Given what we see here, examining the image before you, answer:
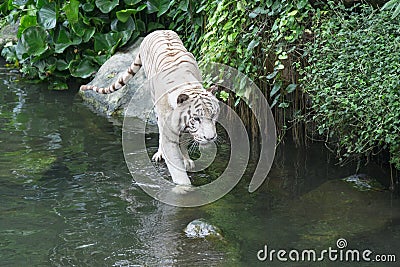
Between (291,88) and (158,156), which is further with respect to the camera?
(158,156)

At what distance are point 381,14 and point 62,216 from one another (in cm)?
281

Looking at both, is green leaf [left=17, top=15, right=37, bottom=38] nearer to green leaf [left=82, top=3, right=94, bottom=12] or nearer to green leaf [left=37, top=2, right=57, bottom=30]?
green leaf [left=37, top=2, right=57, bottom=30]

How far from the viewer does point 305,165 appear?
19.2 ft

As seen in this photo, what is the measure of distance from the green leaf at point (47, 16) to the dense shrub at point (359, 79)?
4045 mm

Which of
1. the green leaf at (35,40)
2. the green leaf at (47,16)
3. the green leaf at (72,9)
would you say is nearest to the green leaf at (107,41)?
the green leaf at (72,9)

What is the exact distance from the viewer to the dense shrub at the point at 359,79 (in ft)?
15.5

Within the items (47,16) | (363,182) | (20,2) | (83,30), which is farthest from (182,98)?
Answer: (20,2)

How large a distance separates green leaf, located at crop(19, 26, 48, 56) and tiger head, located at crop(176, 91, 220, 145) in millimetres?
4139

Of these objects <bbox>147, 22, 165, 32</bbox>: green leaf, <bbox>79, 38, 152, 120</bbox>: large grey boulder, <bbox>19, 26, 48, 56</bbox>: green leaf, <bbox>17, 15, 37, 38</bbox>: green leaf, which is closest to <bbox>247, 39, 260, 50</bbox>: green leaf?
→ <bbox>79, 38, 152, 120</bbox>: large grey boulder

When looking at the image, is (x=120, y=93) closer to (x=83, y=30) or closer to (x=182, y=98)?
(x=83, y=30)

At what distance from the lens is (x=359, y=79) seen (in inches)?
192

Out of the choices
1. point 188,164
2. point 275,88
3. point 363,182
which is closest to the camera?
point 363,182

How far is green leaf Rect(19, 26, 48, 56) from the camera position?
8523 mm

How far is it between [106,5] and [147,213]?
410 cm
